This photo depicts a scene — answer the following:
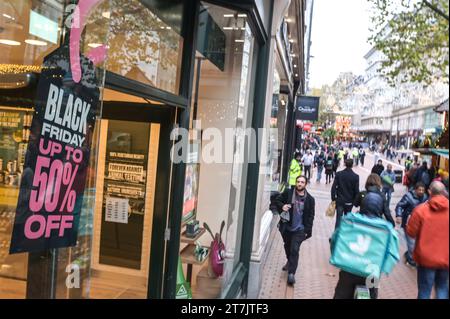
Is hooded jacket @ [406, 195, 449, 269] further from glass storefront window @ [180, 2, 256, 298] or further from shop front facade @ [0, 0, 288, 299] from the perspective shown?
glass storefront window @ [180, 2, 256, 298]

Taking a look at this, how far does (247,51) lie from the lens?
18.6 ft

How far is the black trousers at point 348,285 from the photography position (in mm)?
1232

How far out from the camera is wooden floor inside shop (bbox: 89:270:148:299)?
4746mm

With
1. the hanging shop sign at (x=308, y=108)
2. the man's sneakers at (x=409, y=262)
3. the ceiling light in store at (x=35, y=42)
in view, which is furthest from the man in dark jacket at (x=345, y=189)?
the ceiling light in store at (x=35, y=42)

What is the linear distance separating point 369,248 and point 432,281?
0.56ft

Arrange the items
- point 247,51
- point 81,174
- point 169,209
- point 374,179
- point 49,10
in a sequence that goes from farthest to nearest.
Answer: point 247,51 < point 169,209 < point 49,10 < point 81,174 < point 374,179

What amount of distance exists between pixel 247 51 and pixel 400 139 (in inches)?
179

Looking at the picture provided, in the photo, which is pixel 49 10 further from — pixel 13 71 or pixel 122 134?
pixel 122 134

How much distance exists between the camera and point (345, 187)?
65.2 inches

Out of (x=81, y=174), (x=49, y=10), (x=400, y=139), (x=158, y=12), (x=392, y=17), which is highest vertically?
(x=158, y=12)

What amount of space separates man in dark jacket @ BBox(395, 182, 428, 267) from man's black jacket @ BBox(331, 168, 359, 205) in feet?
0.93

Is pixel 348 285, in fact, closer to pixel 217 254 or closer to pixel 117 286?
pixel 217 254

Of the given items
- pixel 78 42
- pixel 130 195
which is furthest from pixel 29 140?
pixel 130 195
